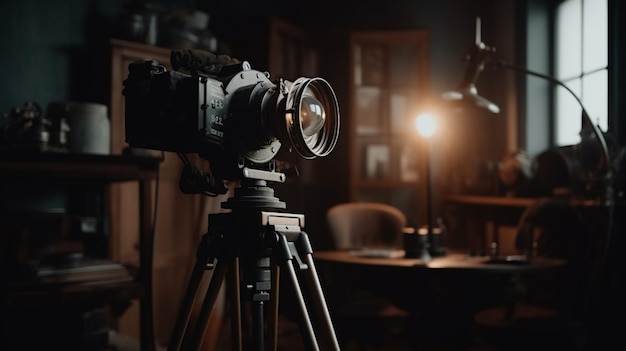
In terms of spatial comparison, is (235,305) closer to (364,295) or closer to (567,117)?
(364,295)

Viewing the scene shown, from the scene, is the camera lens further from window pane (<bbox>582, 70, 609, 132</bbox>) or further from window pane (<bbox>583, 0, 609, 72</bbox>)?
window pane (<bbox>583, 0, 609, 72</bbox>)

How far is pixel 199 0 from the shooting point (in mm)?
4355

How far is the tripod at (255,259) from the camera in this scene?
167cm

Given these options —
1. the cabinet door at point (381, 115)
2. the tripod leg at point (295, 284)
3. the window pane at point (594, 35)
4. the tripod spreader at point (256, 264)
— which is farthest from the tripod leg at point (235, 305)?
the cabinet door at point (381, 115)

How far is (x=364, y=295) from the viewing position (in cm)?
313

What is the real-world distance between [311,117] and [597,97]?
2.34m

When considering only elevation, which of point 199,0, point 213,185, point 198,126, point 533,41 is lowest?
point 213,185

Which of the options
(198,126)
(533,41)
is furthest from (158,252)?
(533,41)

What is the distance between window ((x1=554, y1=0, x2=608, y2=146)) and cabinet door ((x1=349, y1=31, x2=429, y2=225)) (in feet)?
3.00

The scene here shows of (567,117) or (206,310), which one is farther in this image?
(567,117)

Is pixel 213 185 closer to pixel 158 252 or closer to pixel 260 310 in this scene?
pixel 260 310

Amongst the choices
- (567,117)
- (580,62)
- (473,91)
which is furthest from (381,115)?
(473,91)

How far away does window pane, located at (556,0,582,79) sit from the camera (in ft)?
12.9

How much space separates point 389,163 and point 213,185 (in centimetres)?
296
